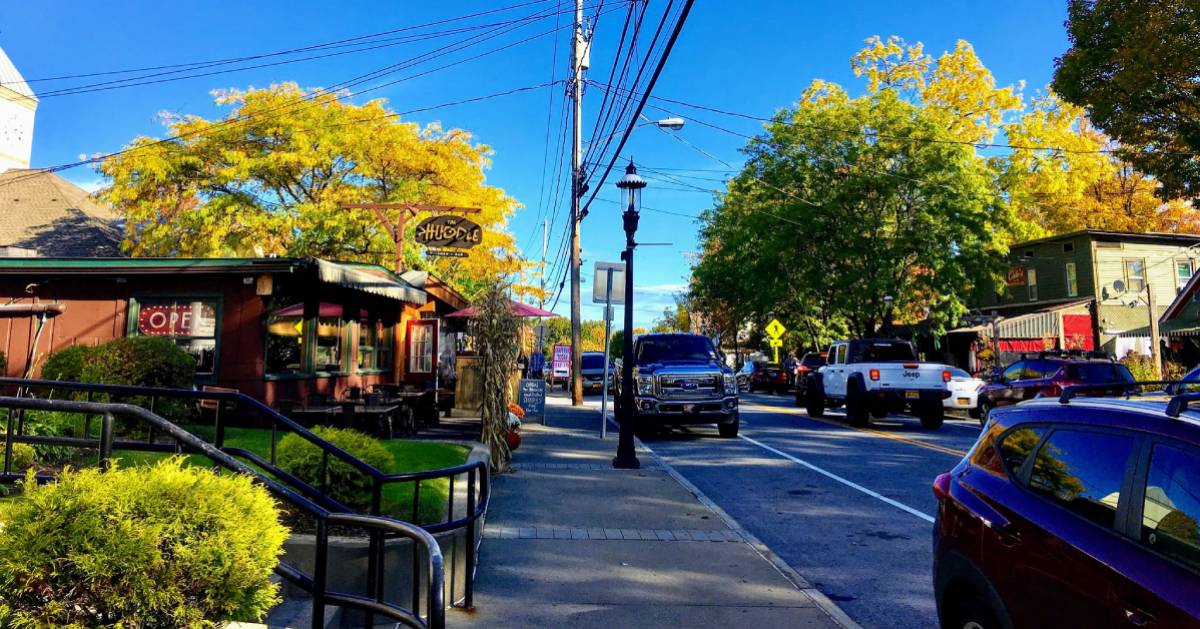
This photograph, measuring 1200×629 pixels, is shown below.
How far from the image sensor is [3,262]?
1248cm

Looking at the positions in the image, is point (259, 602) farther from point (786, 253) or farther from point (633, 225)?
point (786, 253)

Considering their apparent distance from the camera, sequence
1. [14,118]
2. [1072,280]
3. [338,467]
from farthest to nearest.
→ [14,118], [1072,280], [338,467]

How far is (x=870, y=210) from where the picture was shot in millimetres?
28734

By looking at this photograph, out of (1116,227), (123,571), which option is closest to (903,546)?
(123,571)

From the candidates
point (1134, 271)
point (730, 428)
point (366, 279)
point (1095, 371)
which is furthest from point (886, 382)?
point (1134, 271)

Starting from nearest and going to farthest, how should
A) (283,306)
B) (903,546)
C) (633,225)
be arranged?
(903,546) → (633,225) → (283,306)

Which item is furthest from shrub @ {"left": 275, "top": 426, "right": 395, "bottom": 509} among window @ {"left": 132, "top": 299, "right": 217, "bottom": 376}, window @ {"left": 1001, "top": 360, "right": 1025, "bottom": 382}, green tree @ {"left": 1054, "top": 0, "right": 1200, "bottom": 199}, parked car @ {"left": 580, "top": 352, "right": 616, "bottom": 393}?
parked car @ {"left": 580, "top": 352, "right": 616, "bottom": 393}

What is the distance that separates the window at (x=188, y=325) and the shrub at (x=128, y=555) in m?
11.0

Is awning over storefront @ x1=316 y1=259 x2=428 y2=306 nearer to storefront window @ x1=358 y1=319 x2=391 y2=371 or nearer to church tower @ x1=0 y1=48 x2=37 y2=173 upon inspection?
storefront window @ x1=358 y1=319 x2=391 y2=371

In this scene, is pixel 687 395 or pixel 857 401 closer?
pixel 687 395

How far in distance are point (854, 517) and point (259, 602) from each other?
6694 mm

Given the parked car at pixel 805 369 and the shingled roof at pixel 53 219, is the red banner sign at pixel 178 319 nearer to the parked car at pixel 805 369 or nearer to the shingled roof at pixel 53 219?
the parked car at pixel 805 369

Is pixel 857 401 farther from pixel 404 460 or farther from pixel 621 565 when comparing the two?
pixel 621 565

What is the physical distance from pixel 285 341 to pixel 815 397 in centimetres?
1362
